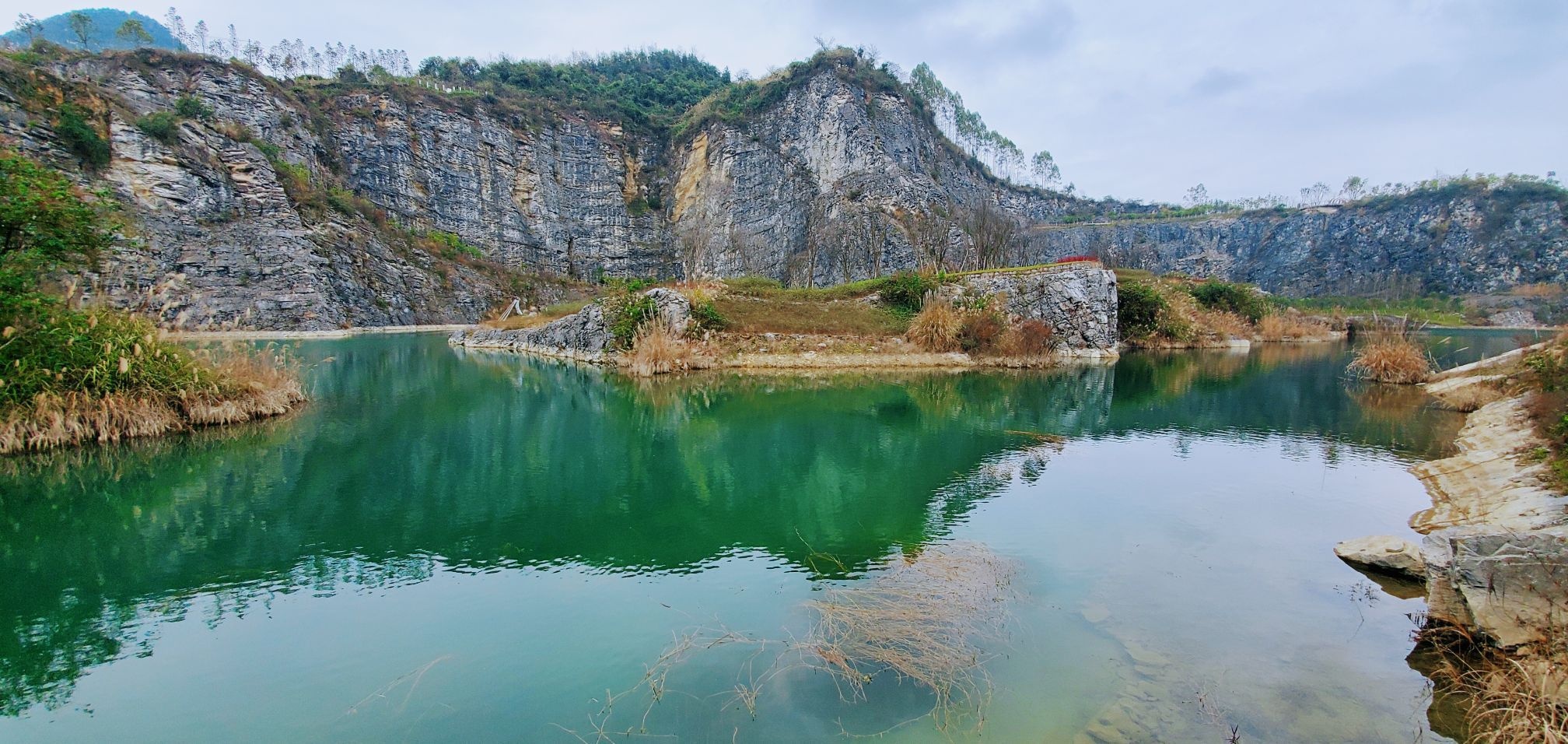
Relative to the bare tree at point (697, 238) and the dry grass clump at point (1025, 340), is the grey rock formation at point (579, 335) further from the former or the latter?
the bare tree at point (697, 238)

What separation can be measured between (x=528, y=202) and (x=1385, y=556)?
244ft

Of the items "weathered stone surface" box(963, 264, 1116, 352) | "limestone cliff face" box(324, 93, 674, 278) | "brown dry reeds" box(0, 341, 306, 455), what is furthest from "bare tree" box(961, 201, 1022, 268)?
"brown dry reeds" box(0, 341, 306, 455)

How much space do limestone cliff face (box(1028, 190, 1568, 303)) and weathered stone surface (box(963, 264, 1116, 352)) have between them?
3674 cm

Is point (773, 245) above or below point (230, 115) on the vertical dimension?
below

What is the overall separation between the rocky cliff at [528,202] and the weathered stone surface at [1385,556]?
38.5 metres

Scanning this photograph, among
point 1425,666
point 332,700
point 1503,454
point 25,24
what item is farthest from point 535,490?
point 25,24

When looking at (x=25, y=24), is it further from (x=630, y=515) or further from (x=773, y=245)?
(x=630, y=515)

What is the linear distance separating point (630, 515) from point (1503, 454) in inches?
525

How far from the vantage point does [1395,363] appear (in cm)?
2286

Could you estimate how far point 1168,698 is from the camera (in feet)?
15.9

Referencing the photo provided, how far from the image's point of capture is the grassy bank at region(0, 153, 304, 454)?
Answer: 10.8m

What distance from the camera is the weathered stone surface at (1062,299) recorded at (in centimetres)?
3378

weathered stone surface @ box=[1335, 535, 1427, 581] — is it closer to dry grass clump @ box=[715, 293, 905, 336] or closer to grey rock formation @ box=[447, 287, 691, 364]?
dry grass clump @ box=[715, 293, 905, 336]

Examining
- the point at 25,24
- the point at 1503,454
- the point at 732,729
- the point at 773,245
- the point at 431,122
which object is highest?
the point at 25,24
